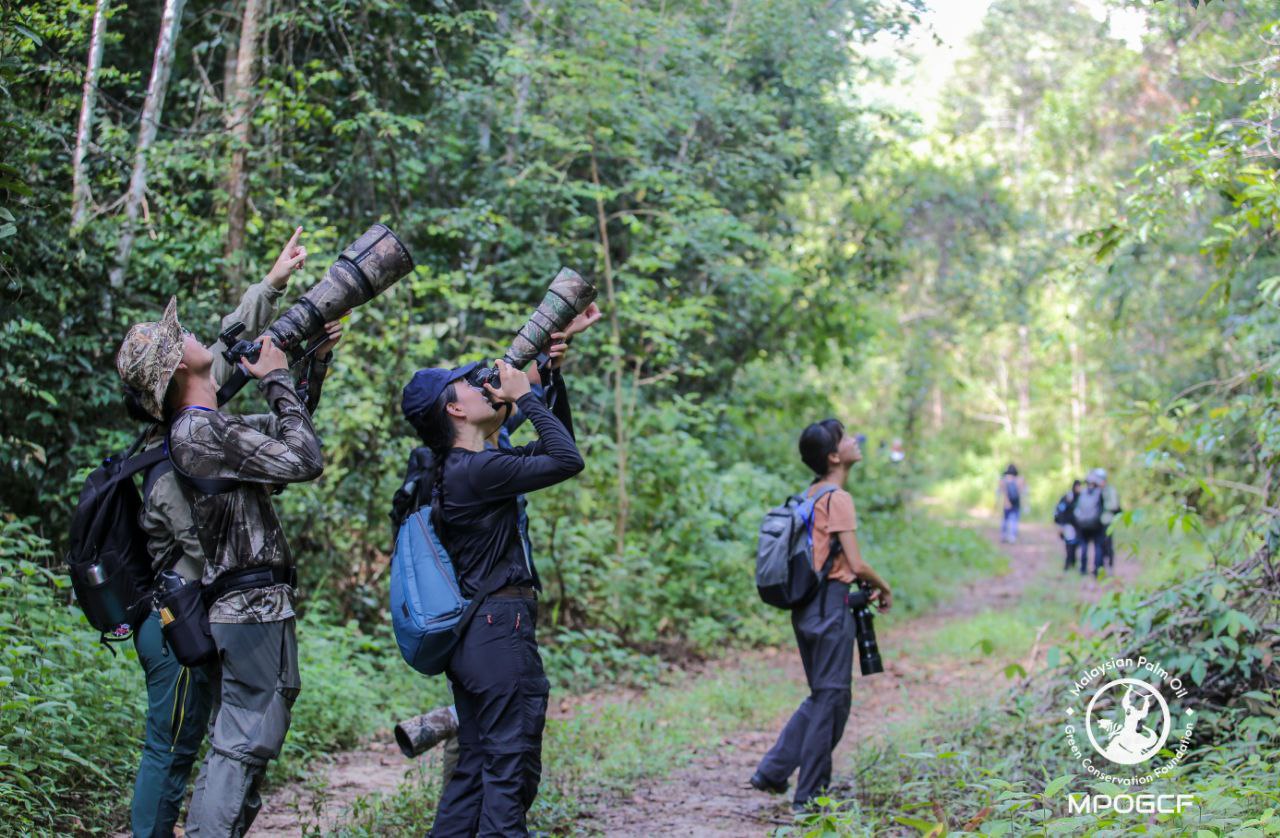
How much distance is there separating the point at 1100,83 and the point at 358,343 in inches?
744

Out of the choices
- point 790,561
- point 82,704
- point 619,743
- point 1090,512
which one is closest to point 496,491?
point 790,561

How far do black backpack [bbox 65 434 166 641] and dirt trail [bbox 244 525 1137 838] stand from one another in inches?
60.8

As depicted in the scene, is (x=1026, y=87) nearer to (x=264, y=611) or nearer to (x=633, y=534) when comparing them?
(x=633, y=534)

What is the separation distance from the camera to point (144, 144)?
8305mm

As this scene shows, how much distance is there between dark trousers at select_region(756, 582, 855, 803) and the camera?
5434 mm

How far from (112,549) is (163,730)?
2.16 feet

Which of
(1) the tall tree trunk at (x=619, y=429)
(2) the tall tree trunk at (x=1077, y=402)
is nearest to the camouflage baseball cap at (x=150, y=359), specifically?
(1) the tall tree trunk at (x=619, y=429)

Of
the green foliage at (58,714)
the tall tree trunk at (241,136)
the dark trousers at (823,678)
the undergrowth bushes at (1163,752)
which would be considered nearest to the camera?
the green foliage at (58,714)

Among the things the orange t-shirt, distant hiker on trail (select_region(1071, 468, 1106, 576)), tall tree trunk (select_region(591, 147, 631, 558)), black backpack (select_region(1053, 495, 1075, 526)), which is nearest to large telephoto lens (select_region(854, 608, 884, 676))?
the orange t-shirt

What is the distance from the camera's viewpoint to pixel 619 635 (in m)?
9.98

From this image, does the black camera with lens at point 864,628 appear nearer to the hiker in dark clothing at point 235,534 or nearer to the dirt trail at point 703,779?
the dirt trail at point 703,779

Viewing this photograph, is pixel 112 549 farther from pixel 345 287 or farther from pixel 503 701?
pixel 503 701

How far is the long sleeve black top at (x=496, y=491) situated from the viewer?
3992mm

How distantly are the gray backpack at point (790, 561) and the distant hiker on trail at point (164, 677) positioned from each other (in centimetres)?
265
